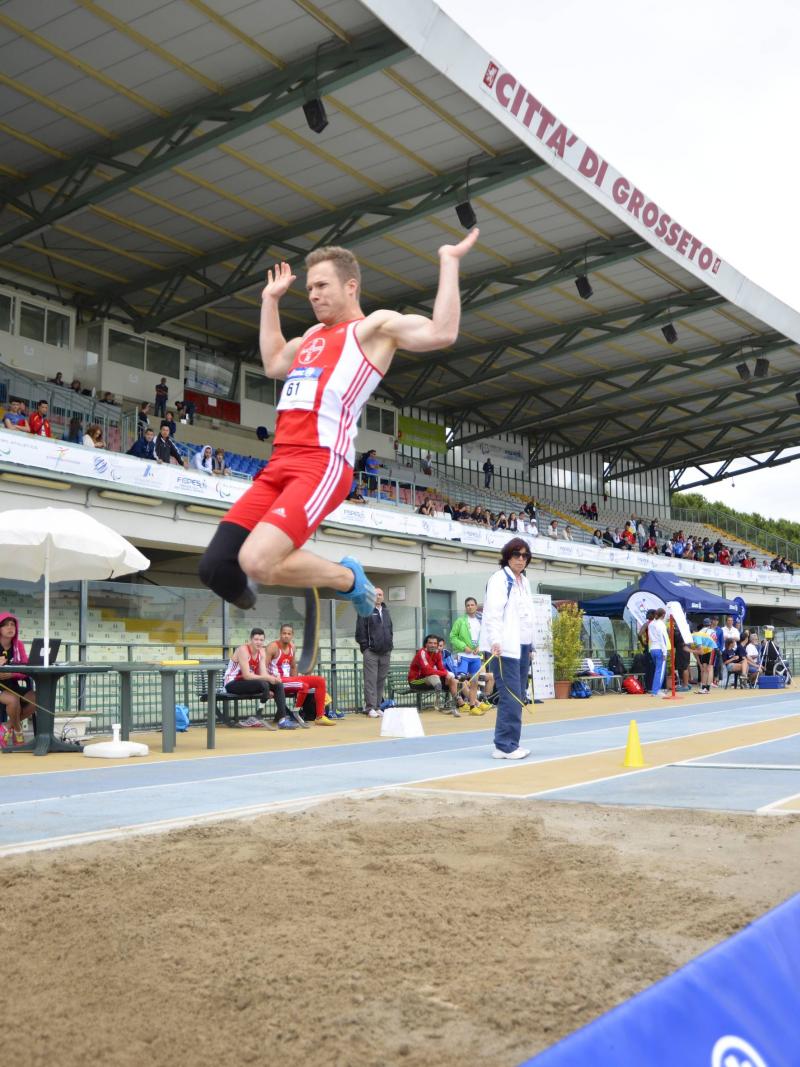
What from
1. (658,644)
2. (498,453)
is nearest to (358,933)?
(658,644)

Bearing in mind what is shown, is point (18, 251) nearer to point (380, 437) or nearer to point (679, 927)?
point (380, 437)

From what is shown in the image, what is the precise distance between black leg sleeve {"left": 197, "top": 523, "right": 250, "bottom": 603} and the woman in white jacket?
5434 mm

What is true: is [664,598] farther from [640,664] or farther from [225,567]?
[225,567]

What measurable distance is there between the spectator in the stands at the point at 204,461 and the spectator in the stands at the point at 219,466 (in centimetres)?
15

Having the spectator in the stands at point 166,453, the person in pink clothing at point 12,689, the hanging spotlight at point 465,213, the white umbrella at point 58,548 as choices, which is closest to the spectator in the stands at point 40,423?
the spectator in the stands at point 166,453

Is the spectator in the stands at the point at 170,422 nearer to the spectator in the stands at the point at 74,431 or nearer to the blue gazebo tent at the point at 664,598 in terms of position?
the spectator in the stands at the point at 74,431

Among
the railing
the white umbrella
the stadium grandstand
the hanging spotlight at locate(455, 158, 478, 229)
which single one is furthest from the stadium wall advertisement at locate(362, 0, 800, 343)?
the railing

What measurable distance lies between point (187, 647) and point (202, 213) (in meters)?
13.2

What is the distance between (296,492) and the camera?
364cm

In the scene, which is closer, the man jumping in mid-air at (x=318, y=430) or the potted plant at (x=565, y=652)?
the man jumping in mid-air at (x=318, y=430)

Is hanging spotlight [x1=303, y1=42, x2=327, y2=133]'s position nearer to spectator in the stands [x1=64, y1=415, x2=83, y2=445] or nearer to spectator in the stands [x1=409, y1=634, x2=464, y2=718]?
spectator in the stands [x1=64, y1=415, x2=83, y2=445]

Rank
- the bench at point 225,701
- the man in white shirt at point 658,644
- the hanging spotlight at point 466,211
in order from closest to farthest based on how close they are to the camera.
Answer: the bench at point 225,701 → the hanging spotlight at point 466,211 → the man in white shirt at point 658,644

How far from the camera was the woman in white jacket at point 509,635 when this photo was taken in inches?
352

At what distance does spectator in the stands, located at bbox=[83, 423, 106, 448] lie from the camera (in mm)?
19938
